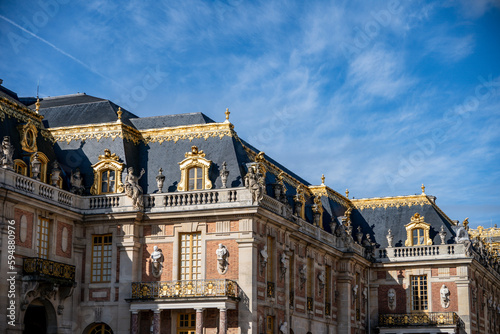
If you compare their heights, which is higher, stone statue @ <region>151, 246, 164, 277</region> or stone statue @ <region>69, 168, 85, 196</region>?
stone statue @ <region>69, 168, 85, 196</region>

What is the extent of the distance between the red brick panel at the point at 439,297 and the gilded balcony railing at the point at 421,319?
0.60 m

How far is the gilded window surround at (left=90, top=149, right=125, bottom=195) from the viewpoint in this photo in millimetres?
37938

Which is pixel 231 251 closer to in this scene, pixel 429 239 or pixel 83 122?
pixel 83 122

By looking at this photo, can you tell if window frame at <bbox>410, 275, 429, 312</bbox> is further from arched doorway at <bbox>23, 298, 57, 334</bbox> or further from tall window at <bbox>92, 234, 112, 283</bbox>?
arched doorway at <bbox>23, 298, 57, 334</bbox>

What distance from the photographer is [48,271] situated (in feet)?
113

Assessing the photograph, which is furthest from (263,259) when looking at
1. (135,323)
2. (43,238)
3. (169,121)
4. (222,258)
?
(43,238)

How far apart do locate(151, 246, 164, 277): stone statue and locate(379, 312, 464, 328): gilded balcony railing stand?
20330mm

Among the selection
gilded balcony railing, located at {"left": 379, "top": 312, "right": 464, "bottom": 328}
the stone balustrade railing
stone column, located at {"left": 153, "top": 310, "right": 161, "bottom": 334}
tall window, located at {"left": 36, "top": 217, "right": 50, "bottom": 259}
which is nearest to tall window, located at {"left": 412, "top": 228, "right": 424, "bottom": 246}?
the stone balustrade railing

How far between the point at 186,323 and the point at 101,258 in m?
4.91

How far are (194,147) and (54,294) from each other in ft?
29.2

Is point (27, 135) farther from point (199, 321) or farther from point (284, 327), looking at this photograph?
point (284, 327)

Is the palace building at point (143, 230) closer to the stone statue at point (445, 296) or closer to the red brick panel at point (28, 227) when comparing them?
the red brick panel at point (28, 227)

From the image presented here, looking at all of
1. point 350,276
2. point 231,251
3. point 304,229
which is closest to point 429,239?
point 350,276

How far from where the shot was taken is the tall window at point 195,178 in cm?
3749
